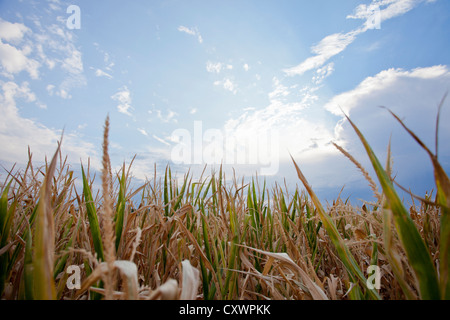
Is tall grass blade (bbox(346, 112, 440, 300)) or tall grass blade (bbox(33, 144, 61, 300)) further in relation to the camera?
tall grass blade (bbox(346, 112, 440, 300))

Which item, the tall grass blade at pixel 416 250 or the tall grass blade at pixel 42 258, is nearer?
the tall grass blade at pixel 42 258

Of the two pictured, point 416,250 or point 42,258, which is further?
point 416,250

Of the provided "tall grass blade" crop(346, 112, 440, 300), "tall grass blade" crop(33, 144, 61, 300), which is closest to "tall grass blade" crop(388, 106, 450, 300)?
"tall grass blade" crop(346, 112, 440, 300)

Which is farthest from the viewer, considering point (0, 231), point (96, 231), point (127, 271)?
point (0, 231)

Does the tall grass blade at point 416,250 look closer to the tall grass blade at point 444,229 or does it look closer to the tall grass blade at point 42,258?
the tall grass blade at point 444,229

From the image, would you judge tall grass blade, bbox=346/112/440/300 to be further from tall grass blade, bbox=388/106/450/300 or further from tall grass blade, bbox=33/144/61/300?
tall grass blade, bbox=33/144/61/300

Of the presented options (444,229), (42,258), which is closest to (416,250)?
(444,229)

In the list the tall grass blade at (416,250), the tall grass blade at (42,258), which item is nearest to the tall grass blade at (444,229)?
the tall grass blade at (416,250)

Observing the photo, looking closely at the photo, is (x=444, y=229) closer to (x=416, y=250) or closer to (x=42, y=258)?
(x=416, y=250)

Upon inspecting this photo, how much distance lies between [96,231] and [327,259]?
174 cm
